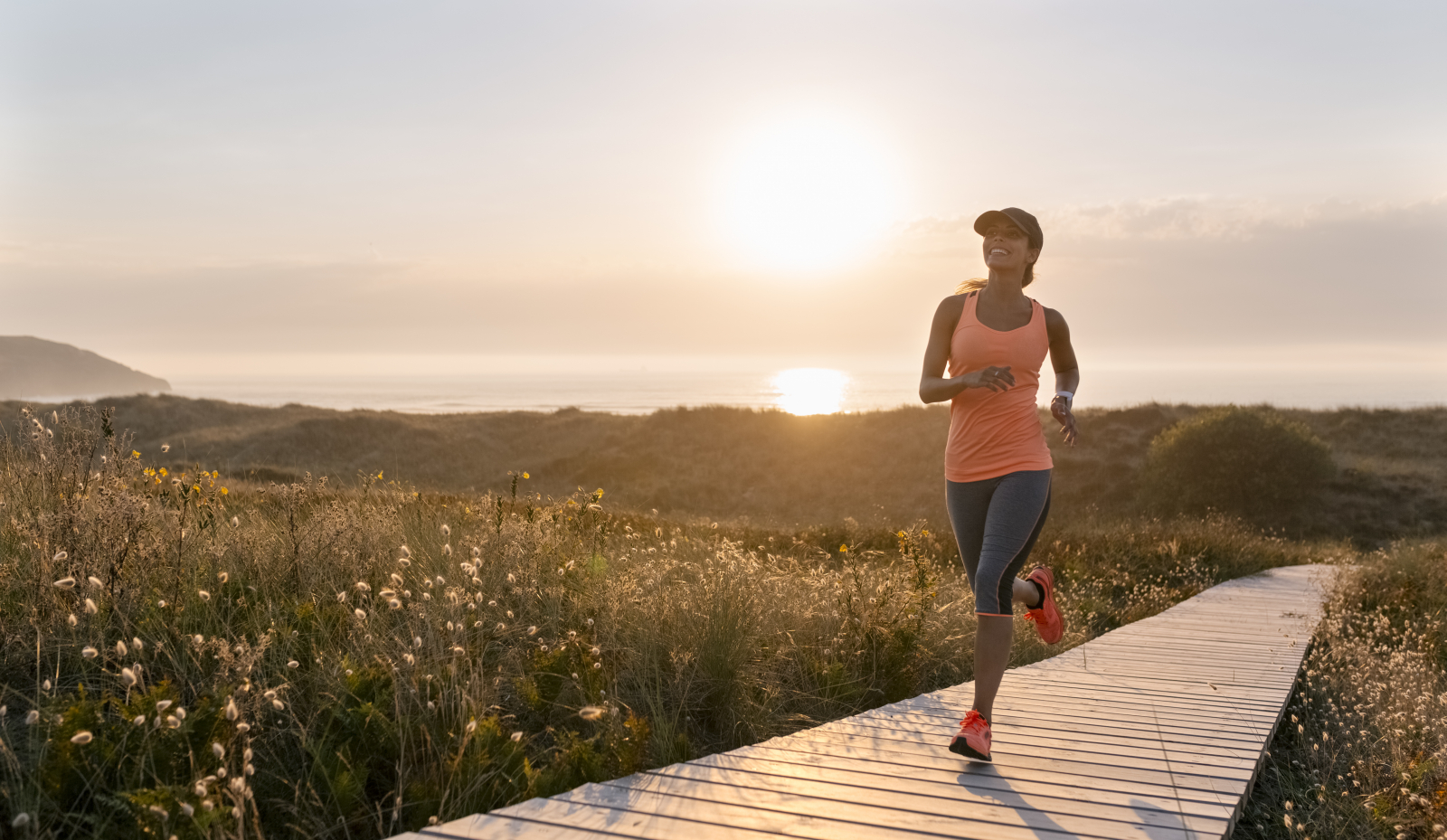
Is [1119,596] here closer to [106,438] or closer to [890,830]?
[890,830]

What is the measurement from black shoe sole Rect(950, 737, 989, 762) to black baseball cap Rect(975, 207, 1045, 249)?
2295mm

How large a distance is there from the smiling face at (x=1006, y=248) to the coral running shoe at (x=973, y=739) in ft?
6.63

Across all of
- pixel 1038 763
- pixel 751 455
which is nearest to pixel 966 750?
pixel 1038 763

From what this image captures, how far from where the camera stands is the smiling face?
433cm

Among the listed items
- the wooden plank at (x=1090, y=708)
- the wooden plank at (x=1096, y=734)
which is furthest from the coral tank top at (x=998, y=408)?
the wooden plank at (x=1090, y=708)

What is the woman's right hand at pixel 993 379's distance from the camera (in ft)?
13.0

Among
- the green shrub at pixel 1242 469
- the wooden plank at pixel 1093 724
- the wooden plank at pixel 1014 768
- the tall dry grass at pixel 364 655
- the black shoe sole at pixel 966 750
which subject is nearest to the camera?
the tall dry grass at pixel 364 655

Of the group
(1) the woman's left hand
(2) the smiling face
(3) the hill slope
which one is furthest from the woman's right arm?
(3) the hill slope

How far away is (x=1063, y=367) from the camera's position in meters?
4.72

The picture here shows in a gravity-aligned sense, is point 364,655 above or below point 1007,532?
below

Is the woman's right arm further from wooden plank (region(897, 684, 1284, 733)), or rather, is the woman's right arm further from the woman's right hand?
wooden plank (region(897, 684, 1284, 733))

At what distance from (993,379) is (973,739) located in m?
1.52

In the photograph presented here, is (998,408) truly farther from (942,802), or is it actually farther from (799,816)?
(799,816)

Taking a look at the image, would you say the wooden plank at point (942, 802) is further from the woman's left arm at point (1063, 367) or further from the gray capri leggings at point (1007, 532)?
the woman's left arm at point (1063, 367)
